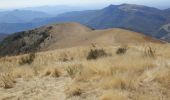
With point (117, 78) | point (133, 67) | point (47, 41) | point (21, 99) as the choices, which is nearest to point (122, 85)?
point (117, 78)

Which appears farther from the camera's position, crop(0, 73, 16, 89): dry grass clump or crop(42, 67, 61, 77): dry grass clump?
crop(42, 67, 61, 77): dry grass clump

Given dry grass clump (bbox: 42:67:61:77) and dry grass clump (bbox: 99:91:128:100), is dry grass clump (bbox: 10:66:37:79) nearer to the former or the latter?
dry grass clump (bbox: 42:67:61:77)

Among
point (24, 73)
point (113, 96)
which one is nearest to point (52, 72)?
point (24, 73)

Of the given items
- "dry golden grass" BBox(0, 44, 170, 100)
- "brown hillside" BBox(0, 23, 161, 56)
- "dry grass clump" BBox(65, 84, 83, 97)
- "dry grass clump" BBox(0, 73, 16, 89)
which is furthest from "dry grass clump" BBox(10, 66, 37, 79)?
"brown hillside" BBox(0, 23, 161, 56)

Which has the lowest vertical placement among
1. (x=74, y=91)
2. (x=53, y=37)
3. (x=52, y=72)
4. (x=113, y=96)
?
(x=53, y=37)

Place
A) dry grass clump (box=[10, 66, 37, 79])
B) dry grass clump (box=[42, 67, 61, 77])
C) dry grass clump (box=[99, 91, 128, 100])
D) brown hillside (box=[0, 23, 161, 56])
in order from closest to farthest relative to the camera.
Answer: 1. dry grass clump (box=[99, 91, 128, 100])
2. dry grass clump (box=[42, 67, 61, 77])
3. dry grass clump (box=[10, 66, 37, 79])
4. brown hillside (box=[0, 23, 161, 56])

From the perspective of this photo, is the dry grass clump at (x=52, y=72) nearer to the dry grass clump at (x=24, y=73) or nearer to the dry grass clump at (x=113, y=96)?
the dry grass clump at (x=24, y=73)

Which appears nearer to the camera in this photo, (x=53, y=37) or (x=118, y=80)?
(x=118, y=80)

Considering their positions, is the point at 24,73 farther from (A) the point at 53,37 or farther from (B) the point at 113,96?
(A) the point at 53,37

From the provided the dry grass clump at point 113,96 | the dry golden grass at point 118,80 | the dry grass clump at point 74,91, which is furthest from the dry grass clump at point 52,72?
the dry grass clump at point 113,96

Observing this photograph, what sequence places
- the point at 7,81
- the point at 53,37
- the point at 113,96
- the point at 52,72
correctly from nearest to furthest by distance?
the point at 113,96 → the point at 7,81 → the point at 52,72 → the point at 53,37

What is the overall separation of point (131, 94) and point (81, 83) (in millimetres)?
1850

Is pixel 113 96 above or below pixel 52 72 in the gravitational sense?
above

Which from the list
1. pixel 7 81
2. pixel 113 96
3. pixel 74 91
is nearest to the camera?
pixel 113 96
